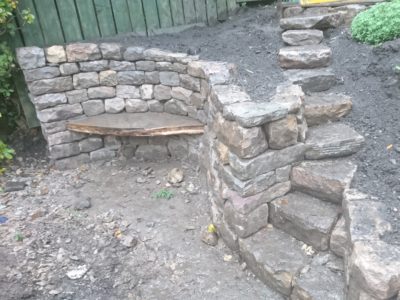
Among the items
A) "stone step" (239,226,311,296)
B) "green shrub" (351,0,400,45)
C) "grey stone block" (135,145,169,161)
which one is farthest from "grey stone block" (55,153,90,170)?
"green shrub" (351,0,400,45)

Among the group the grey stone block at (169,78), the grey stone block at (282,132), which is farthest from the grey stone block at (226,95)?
the grey stone block at (169,78)

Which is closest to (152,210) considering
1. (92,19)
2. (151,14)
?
(92,19)

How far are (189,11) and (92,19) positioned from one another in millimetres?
1247

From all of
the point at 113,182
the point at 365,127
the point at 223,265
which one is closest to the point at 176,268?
the point at 223,265

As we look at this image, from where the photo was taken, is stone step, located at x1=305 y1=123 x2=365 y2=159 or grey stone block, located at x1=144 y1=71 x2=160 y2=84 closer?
stone step, located at x1=305 y1=123 x2=365 y2=159

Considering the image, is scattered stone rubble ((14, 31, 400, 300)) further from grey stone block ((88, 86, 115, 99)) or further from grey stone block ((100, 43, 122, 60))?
grey stone block ((88, 86, 115, 99))

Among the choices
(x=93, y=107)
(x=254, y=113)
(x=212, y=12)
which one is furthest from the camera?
(x=212, y=12)

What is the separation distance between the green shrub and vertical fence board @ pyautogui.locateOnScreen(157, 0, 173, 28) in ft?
7.12

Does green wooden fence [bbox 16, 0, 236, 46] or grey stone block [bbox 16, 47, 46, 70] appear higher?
green wooden fence [bbox 16, 0, 236, 46]

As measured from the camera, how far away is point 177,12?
184 inches

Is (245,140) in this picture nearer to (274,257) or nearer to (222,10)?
(274,257)

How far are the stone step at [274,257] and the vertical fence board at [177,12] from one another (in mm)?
2981

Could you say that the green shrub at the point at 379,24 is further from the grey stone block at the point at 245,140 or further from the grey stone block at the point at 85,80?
the grey stone block at the point at 85,80

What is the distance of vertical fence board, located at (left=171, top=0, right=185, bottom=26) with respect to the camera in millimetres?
4625
